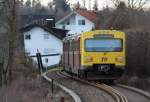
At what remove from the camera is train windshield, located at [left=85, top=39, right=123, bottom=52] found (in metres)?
29.0

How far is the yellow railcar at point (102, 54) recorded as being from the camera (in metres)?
28.6

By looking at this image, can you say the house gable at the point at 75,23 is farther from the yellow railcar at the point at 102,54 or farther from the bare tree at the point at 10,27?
the yellow railcar at the point at 102,54

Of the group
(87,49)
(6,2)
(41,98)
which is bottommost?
(41,98)

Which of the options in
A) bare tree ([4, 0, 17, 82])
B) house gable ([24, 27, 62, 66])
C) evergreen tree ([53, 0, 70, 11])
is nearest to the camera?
bare tree ([4, 0, 17, 82])

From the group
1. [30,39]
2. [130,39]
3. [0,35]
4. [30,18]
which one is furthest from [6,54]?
[30,18]

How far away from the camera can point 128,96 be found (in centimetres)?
2152

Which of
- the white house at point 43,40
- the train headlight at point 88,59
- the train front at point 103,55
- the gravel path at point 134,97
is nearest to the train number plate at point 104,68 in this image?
the train front at point 103,55

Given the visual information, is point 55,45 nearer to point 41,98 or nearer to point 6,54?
point 6,54

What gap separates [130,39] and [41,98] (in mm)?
12379

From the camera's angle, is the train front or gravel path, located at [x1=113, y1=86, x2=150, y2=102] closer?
gravel path, located at [x1=113, y1=86, x2=150, y2=102]

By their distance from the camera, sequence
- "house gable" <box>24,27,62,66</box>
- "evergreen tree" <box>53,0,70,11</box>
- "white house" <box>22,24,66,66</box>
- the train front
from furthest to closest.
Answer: "evergreen tree" <box>53,0,70,11</box> < "house gable" <box>24,27,62,66</box> < "white house" <box>22,24,66,66</box> < the train front

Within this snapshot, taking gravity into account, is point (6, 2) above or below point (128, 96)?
above

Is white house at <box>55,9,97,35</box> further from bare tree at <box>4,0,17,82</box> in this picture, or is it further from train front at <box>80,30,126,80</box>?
train front at <box>80,30,126,80</box>

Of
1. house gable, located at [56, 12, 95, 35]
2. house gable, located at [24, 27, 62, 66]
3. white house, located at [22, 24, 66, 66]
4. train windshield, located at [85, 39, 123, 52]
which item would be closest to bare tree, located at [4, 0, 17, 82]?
train windshield, located at [85, 39, 123, 52]
